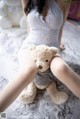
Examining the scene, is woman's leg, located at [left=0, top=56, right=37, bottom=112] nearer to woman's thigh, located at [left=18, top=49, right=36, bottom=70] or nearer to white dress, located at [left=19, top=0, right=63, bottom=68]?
woman's thigh, located at [left=18, top=49, right=36, bottom=70]

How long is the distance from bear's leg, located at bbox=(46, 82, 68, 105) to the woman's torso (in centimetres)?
25

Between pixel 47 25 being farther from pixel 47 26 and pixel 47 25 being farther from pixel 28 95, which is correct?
pixel 28 95

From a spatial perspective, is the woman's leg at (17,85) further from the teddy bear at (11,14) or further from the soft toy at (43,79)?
the teddy bear at (11,14)

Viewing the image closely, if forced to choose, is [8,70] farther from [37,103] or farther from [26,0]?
[26,0]

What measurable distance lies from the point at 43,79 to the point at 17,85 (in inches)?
7.6

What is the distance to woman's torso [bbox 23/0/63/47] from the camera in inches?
42.2

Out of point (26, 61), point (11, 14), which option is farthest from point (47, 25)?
point (11, 14)

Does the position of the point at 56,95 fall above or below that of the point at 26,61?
below

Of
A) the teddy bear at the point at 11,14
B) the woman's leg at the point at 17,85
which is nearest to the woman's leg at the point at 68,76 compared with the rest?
the woman's leg at the point at 17,85

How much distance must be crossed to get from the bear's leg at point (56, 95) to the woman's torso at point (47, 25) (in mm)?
246

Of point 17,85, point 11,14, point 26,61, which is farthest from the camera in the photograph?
point 11,14

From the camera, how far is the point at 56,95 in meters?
0.95

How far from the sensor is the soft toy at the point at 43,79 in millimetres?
923

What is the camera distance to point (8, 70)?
1.14 m
